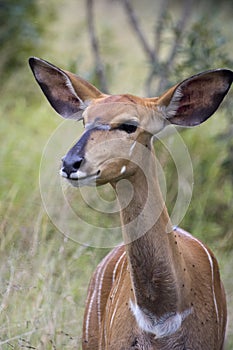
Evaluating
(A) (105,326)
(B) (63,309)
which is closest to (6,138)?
(B) (63,309)

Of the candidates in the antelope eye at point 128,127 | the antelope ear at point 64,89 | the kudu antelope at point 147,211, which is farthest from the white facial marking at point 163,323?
the antelope ear at point 64,89

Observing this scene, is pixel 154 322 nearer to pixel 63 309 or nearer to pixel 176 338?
pixel 176 338

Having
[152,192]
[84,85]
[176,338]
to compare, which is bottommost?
[176,338]

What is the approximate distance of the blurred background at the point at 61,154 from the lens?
5.38m

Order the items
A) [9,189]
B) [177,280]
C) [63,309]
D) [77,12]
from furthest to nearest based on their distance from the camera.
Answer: [77,12]
[9,189]
[63,309]
[177,280]

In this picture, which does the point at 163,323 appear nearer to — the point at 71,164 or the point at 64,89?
the point at 71,164

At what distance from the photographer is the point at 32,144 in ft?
26.3

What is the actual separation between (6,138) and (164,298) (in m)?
4.06

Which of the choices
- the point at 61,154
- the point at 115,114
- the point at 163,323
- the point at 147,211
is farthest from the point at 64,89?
the point at 61,154

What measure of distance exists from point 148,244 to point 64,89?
0.84 meters

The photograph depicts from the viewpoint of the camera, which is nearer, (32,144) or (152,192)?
(152,192)

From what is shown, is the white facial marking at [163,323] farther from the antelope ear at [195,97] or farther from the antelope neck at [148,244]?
the antelope ear at [195,97]

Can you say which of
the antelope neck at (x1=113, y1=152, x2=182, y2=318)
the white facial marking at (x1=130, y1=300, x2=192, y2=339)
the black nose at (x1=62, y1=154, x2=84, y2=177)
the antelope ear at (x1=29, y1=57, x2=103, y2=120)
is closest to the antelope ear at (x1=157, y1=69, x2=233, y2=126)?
the antelope neck at (x1=113, y1=152, x2=182, y2=318)

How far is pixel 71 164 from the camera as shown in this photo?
3625mm
